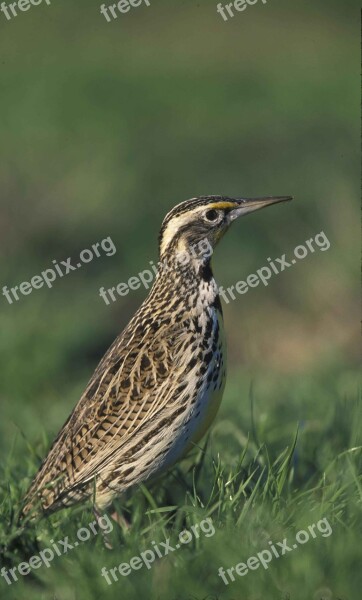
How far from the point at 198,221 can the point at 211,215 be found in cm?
8

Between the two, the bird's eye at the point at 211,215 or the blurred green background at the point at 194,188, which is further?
the blurred green background at the point at 194,188

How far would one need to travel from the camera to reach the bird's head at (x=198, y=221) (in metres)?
5.36

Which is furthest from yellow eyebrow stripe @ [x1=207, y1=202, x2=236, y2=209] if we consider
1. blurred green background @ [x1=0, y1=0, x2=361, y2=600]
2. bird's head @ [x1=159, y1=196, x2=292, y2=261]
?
blurred green background @ [x1=0, y1=0, x2=361, y2=600]

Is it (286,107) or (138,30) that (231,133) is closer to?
(286,107)

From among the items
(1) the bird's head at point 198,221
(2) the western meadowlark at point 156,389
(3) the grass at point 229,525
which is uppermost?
(1) the bird's head at point 198,221

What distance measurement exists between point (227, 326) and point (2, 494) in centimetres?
403

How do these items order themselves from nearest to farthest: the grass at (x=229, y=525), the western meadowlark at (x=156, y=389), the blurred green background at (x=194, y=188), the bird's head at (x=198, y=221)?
the grass at (x=229, y=525)
the western meadowlark at (x=156, y=389)
the bird's head at (x=198, y=221)
the blurred green background at (x=194, y=188)

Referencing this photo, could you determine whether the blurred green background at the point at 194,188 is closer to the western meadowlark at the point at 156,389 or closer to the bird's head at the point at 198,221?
the western meadowlark at the point at 156,389

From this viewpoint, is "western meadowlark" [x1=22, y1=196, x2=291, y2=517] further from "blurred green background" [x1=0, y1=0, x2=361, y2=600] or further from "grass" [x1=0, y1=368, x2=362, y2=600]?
"blurred green background" [x1=0, y1=0, x2=361, y2=600]

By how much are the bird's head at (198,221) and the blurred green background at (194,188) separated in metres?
0.95

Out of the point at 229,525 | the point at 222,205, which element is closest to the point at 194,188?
the point at 222,205

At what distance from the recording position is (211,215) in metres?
5.41

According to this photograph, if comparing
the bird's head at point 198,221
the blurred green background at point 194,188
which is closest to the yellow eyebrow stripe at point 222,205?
the bird's head at point 198,221

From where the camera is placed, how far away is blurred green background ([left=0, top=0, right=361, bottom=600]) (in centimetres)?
678
